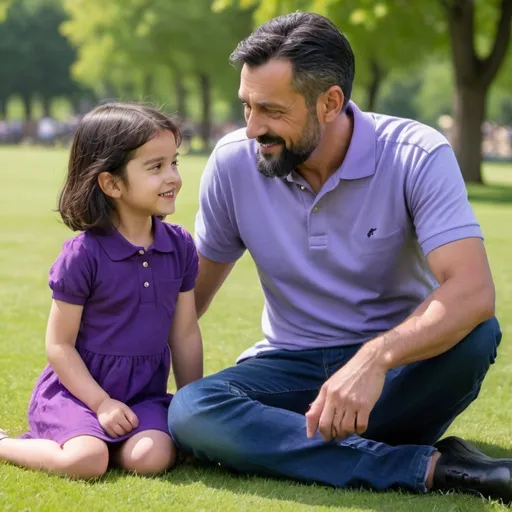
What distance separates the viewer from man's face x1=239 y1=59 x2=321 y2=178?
428cm

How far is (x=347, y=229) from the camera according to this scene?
433cm

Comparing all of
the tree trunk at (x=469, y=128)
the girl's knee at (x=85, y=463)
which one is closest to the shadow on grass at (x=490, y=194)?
the tree trunk at (x=469, y=128)

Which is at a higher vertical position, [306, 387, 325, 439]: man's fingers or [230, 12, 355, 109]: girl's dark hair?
[230, 12, 355, 109]: girl's dark hair

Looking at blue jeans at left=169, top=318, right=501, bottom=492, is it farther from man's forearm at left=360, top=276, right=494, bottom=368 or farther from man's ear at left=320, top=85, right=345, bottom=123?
man's ear at left=320, top=85, right=345, bottom=123

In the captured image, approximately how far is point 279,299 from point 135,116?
918 mm

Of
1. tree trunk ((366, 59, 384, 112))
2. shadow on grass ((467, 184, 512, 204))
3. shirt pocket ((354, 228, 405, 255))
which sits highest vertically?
shirt pocket ((354, 228, 405, 255))

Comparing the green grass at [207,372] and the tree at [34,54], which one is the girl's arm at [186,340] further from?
the tree at [34,54]

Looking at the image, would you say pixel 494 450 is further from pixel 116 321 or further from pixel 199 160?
pixel 199 160

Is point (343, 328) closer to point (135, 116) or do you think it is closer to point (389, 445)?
point (389, 445)

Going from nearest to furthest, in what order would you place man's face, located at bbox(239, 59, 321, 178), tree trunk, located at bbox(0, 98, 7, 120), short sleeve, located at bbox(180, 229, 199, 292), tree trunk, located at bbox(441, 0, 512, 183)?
man's face, located at bbox(239, 59, 321, 178) < short sleeve, located at bbox(180, 229, 199, 292) < tree trunk, located at bbox(441, 0, 512, 183) < tree trunk, located at bbox(0, 98, 7, 120)

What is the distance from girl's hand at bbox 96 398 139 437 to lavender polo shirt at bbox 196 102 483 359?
2.24 feet

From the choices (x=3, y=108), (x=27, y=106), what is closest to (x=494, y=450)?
(x=27, y=106)

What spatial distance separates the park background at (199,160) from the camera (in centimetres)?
381

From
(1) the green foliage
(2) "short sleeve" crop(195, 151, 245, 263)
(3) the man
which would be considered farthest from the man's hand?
(1) the green foliage
